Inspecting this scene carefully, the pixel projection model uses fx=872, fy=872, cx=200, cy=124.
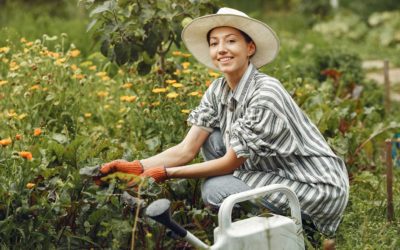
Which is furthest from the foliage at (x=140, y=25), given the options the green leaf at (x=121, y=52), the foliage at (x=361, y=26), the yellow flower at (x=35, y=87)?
the foliage at (x=361, y=26)

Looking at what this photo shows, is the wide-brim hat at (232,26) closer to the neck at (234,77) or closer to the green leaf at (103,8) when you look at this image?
the neck at (234,77)

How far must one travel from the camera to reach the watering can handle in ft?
10.0

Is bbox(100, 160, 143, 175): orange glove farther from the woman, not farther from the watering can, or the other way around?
the watering can

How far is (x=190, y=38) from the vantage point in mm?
3887

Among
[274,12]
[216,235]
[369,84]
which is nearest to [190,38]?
[216,235]

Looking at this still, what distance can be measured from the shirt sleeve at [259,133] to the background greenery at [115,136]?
33 cm

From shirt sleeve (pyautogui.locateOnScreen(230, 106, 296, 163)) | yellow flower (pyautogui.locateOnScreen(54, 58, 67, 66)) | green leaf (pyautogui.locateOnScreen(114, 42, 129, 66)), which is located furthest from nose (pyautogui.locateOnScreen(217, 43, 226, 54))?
yellow flower (pyautogui.locateOnScreen(54, 58, 67, 66))

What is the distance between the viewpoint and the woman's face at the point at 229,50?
362cm

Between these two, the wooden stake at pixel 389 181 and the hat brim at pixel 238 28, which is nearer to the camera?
the hat brim at pixel 238 28

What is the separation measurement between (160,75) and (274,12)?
829 cm

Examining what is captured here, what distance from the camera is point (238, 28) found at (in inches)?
143

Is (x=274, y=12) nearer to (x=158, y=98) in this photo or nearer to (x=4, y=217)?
(x=158, y=98)

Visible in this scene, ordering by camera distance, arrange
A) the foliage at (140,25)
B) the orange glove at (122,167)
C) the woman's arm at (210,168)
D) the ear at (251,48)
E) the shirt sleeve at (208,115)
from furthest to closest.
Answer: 1. the foliage at (140,25)
2. the shirt sleeve at (208,115)
3. the ear at (251,48)
4. the woman's arm at (210,168)
5. the orange glove at (122,167)

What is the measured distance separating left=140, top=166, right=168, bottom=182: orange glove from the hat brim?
0.66 meters
